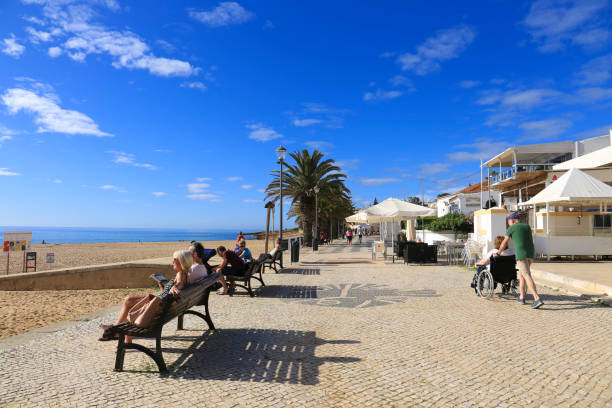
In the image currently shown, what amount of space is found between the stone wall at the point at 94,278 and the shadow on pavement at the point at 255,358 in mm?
7444

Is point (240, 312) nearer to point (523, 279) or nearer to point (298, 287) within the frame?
point (298, 287)

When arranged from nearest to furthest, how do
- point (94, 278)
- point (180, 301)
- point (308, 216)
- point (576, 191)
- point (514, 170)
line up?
point (180, 301) < point (94, 278) < point (576, 191) < point (514, 170) < point (308, 216)

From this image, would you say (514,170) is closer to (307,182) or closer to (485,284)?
(307,182)

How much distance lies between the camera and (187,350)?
4.43 metres

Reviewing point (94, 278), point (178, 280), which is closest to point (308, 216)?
point (94, 278)

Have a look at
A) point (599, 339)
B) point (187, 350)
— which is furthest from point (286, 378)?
point (599, 339)

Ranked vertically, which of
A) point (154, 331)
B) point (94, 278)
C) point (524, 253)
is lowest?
point (94, 278)

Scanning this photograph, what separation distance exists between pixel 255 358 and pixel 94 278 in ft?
31.2

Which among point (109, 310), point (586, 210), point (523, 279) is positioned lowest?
point (109, 310)

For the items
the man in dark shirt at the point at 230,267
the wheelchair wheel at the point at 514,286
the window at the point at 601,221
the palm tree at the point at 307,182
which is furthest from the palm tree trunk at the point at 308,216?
the wheelchair wheel at the point at 514,286

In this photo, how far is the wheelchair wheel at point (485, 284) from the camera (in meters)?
7.40

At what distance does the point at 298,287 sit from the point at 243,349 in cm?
486

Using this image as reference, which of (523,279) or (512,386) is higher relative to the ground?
(523,279)

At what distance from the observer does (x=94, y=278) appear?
38.4 ft
